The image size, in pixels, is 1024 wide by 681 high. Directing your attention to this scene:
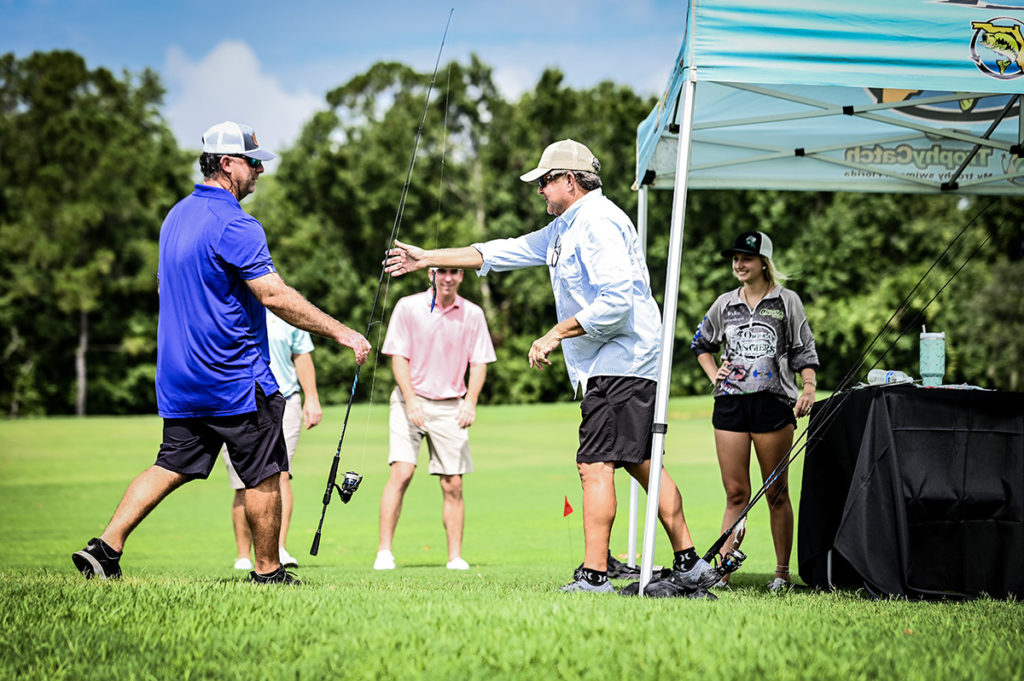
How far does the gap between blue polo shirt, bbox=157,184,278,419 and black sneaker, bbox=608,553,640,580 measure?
292 centimetres

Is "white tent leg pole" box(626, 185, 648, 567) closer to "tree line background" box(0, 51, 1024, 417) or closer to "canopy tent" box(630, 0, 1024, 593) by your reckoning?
"canopy tent" box(630, 0, 1024, 593)

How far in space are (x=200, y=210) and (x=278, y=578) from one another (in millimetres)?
1959

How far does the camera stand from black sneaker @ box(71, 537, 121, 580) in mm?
4996

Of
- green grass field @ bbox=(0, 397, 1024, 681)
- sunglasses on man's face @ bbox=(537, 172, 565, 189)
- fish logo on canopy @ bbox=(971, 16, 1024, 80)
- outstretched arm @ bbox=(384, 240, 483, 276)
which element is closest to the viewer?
green grass field @ bbox=(0, 397, 1024, 681)

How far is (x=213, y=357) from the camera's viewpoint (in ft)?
16.6

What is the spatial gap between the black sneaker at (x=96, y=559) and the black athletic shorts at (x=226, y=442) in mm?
479

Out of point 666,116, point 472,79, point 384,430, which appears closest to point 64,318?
point 472,79

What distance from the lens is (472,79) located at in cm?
4962

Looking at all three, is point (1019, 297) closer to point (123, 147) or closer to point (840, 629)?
point (840, 629)

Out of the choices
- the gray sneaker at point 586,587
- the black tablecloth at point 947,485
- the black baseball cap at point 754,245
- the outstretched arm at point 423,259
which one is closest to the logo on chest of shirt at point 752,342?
the black baseball cap at point 754,245

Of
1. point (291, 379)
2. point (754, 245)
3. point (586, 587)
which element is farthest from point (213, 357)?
point (754, 245)

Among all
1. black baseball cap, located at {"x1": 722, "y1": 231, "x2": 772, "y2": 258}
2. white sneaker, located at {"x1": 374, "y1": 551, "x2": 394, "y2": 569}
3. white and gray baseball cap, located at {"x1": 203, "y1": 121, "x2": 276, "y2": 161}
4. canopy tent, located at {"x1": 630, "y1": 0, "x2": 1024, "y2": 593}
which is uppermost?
canopy tent, located at {"x1": 630, "y1": 0, "x2": 1024, "y2": 593}

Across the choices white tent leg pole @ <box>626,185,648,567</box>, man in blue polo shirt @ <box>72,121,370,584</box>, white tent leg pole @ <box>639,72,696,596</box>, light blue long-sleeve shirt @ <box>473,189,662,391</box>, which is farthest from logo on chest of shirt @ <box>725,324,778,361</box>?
man in blue polo shirt @ <box>72,121,370,584</box>

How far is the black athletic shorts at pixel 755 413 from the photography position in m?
6.35
